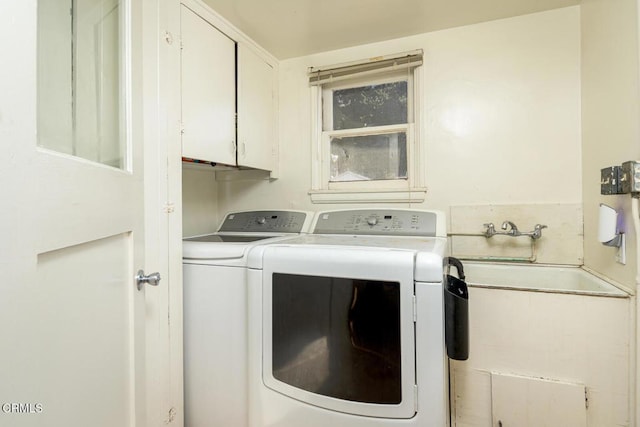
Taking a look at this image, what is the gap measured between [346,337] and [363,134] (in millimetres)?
1502

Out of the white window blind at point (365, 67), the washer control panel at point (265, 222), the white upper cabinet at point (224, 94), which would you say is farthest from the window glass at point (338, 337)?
the white window blind at point (365, 67)

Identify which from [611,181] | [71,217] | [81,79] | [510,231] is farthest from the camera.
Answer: [510,231]

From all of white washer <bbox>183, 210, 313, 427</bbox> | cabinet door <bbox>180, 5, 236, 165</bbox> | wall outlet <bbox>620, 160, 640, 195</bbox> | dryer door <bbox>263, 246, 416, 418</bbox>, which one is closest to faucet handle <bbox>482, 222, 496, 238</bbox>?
wall outlet <bbox>620, 160, 640, 195</bbox>

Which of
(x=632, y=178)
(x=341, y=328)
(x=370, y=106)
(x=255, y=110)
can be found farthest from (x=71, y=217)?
(x=370, y=106)

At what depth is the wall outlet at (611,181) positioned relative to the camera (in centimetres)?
126

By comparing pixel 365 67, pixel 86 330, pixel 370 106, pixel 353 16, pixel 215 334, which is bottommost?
pixel 215 334

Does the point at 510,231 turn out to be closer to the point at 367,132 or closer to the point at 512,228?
the point at 512,228

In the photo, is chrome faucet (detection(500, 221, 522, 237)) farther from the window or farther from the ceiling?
the ceiling

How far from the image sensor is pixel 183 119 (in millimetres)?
1439

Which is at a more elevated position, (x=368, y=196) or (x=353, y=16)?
(x=353, y=16)

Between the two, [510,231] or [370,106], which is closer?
[510,231]

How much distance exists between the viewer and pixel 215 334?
1372 millimetres

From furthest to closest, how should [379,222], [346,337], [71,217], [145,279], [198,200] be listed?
1. [198,200]
2. [379,222]
3. [346,337]
4. [145,279]
5. [71,217]

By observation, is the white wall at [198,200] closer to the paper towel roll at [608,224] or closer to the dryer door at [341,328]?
the dryer door at [341,328]
